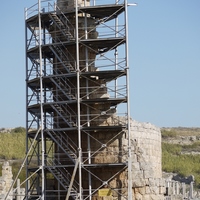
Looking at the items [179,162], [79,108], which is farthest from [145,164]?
[179,162]

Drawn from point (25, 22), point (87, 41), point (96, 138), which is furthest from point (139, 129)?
point (25, 22)

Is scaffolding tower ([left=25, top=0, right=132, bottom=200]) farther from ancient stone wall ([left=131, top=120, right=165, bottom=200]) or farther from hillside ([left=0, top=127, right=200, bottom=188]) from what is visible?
hillside ([left=0, top=127, right=200, bottom=188])

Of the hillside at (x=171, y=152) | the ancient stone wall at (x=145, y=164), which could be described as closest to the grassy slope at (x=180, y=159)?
the hillside at (x=171, y=152)

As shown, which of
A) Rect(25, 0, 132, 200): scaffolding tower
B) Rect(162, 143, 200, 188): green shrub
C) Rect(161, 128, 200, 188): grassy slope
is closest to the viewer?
Rect(25, 0, 132, 200): scaffolding tower

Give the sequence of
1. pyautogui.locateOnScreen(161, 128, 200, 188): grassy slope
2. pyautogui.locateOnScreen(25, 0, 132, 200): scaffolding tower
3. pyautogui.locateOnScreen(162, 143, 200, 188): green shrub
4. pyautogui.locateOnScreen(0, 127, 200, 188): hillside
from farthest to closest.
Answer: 1. pyautogui.locateOnScreen(161, 128, 200, 188): grassy slope
2. pyautogui.locateOnScreen(0, 127, 200, 188): hillside
3. pyautogui.locateOnScreen(162, 143, 200, 188): green shrub
4. pyautogui.locateOnScreen(25, 0, 132, 200): scaffolding tower

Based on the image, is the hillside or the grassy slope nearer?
Answer: the hillside

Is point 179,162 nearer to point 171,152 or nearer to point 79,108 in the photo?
point 171,152

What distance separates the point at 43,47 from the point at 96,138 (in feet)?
14.7

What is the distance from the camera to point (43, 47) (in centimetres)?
3369

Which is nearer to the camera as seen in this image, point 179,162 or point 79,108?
point 79,108

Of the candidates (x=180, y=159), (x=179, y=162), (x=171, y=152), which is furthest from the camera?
(x=171, y=152)

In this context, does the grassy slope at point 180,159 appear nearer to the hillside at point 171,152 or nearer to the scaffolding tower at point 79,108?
the hillside at point 171,152

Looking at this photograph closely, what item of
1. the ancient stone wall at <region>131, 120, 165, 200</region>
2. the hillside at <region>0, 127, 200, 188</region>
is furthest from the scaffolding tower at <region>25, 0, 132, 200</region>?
the hillside at <region>0, 127, 200, 188</region>

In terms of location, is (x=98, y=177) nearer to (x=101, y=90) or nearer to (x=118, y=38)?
(x=101, y=90)
